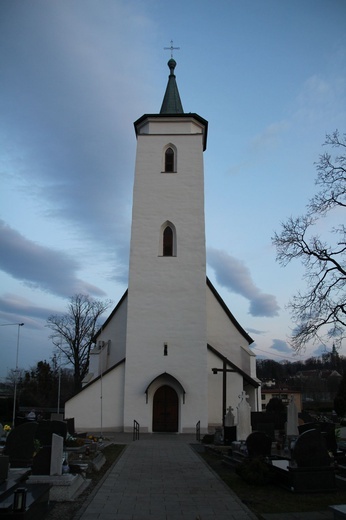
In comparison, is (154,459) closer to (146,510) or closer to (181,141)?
(146,510)

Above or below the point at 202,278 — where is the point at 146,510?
below

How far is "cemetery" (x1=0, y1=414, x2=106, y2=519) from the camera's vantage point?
6.05m

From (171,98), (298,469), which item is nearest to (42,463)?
(298,469)

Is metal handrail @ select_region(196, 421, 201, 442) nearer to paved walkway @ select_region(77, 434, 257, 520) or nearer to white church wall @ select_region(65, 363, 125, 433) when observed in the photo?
white church wall @ select_region(65, 363, 125, 433)

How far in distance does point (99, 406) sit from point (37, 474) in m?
14.2

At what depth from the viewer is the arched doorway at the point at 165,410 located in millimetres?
21797

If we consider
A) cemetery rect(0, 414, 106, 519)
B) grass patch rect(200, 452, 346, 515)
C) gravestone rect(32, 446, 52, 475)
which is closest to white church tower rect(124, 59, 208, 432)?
cemetery rect(0, 414, 106, 519)

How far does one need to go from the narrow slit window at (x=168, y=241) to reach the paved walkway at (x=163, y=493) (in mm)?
12363

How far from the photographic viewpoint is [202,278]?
77.0 feet

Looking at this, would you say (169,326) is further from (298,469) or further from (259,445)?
(298,469)

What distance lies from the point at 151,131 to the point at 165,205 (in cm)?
498

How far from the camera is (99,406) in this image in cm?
2209

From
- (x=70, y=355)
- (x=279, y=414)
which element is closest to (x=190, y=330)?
(x=279, y=414)

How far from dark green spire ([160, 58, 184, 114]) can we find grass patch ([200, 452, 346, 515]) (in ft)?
74.2
